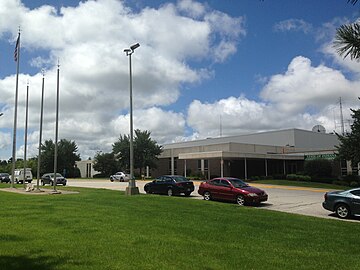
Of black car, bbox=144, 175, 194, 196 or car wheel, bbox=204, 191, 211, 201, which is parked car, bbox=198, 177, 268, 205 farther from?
black car, bbox=144, 175, 194, 196

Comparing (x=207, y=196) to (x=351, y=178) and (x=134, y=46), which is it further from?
(x=351, y=178)

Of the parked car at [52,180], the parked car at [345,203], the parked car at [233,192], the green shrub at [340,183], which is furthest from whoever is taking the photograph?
the green shrub at [340,183]

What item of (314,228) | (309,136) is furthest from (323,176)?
(314,228)

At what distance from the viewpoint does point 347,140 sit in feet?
135

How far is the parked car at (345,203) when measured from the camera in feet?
51.4

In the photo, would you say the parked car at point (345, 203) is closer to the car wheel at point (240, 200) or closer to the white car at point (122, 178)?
the car wheel at point (240, 200)

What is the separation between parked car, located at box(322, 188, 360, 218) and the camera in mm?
15664

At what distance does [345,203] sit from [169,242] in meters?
10.2

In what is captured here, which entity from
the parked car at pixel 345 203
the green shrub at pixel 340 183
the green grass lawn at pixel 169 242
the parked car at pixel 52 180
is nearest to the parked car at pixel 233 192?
the parked car at pixel 345 203

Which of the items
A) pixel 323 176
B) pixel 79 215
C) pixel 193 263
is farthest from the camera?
pixel 323 176

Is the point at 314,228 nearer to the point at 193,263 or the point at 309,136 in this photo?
the point at 193,263

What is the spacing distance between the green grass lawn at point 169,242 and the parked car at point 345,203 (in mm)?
2712

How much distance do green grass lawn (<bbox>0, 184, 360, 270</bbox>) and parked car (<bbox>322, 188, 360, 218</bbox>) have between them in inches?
107

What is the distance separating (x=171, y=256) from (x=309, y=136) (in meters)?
69.4
